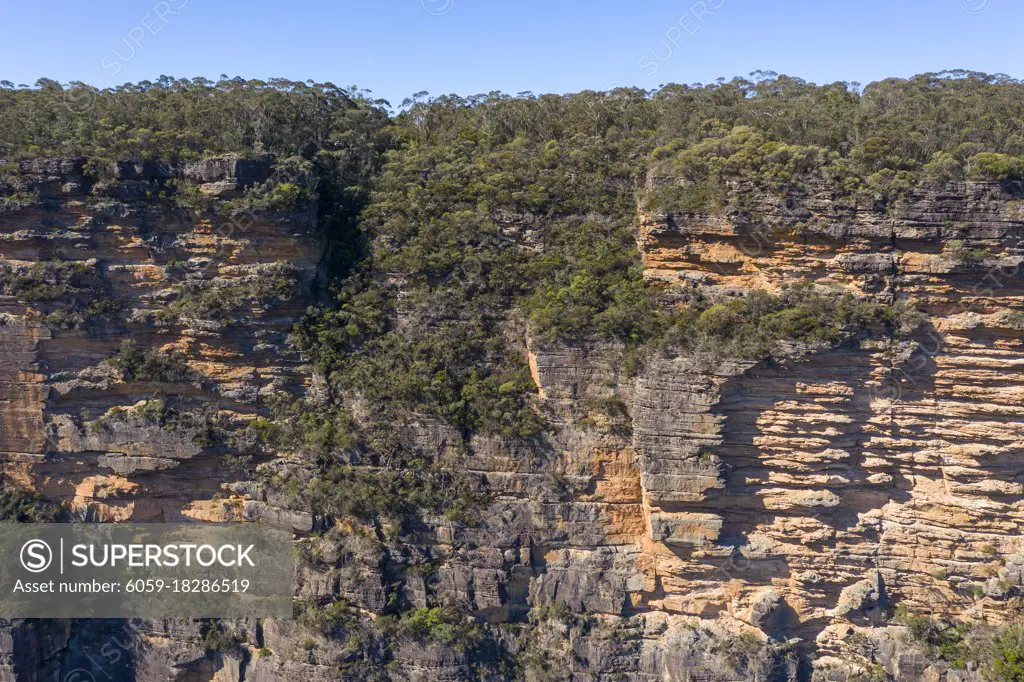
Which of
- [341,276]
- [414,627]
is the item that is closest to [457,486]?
[414,627]

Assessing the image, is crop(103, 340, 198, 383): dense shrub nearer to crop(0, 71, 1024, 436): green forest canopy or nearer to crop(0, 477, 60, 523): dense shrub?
crop(0, 71, 1024, 436): green forest canopy

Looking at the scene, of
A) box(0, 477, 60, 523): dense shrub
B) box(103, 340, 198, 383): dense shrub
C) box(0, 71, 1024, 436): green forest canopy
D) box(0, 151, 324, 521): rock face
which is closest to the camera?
box(0, 71, 1024, 436): green forest canopy

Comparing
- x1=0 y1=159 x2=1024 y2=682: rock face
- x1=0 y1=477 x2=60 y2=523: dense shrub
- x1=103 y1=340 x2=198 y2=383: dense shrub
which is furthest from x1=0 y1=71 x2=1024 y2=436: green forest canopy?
x1=0 y1=477 x2=60 y2=523: dense shrub

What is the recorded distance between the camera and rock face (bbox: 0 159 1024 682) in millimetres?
16938

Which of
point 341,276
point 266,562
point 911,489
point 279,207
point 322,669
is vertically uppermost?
point 279,207

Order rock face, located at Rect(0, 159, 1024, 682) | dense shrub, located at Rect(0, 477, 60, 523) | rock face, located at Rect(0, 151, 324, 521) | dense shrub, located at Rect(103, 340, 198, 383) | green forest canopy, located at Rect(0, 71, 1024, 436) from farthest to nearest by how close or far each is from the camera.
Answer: dense shrub, located at Rect(0, 477, 60, 523)
dense shrub, located at Rect(103, 340, 198, 383)
rock face, located at Rect(0, 151, 324, 521)
green forest canopy, located at Rect(0, 71, 1024, 436)
rock face, located at Rect(0, 159, 1024, 682)

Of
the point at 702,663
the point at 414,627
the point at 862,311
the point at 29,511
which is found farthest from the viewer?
the point at 29,511

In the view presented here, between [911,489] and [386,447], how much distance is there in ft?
46.7

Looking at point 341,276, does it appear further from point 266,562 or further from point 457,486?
point 266,562

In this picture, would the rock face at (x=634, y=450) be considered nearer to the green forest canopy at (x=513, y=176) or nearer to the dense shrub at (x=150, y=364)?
the dense shrub at (x=150, y=364)

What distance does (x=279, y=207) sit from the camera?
19.8m

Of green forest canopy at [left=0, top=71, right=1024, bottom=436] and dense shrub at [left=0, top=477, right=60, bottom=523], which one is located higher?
green forest canopy at [left=0, top=71, right=1024, bottom=436]

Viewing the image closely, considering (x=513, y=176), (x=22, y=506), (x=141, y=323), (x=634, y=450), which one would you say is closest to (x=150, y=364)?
(x=141, y=323)

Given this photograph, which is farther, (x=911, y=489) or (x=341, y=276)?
(x=341, y=276)
